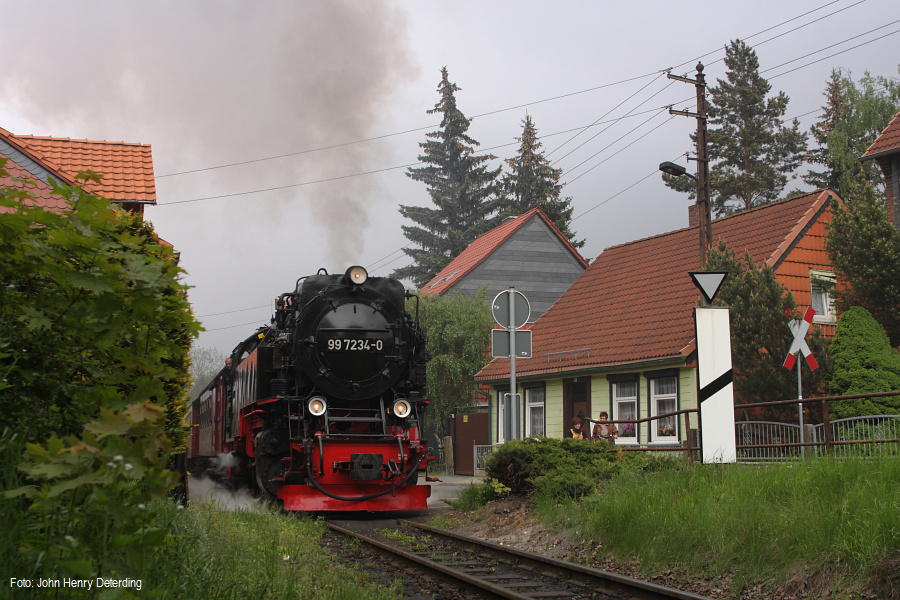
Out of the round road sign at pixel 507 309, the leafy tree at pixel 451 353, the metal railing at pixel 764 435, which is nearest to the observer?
the round road sign at pixel 507 309

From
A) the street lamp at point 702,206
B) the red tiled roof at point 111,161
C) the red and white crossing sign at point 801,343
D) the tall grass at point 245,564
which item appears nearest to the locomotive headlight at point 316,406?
the tall grass at point 245,564

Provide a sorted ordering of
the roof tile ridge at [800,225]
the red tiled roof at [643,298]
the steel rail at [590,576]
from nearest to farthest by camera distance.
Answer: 1. the steel rail at [590,576]
2. the roof tile ridge at [800,225]
3. the red tiled roof at [643,298]

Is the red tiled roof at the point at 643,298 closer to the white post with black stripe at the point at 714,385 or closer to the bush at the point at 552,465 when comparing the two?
the bush at the point at 552,465

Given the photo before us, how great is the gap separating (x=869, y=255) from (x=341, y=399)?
12.6 meters

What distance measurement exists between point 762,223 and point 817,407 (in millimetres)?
6717

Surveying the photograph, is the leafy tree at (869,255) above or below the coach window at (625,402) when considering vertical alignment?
above

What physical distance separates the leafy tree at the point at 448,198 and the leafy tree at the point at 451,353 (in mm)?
22492

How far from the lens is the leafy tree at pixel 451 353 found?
30922mm

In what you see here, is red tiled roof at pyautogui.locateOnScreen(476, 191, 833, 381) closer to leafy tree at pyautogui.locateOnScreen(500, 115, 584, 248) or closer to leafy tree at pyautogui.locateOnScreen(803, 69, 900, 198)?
leafy tree at pyautogui.locateOnScreen(803, 69, 900, 198)

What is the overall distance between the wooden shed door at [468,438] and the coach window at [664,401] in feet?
26.0

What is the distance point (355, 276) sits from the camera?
43.9 feet

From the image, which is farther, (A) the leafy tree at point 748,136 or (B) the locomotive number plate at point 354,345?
(A) the leafy tree at point 748,136

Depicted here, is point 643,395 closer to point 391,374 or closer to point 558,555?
point 391,374

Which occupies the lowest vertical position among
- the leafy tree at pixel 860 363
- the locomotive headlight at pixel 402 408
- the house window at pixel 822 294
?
the locomotive headlight at pixel 402 408
